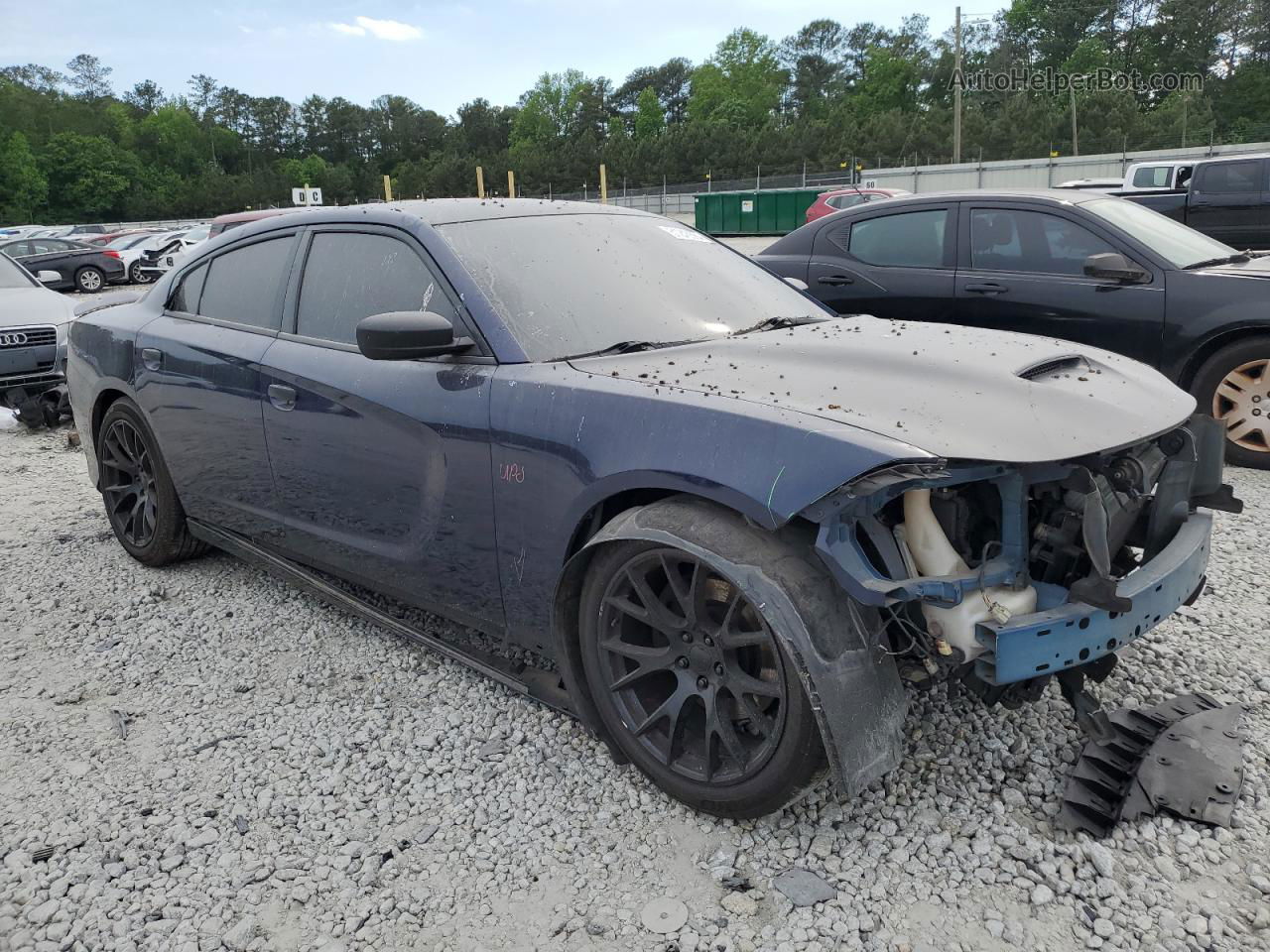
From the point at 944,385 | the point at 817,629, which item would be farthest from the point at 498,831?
the point at 944,385

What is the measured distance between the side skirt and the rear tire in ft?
73.1

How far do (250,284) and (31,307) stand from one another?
6.41 metres

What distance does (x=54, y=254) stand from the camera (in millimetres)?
22984

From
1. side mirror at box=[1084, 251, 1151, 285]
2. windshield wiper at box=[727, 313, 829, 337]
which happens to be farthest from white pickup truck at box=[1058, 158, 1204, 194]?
windshield wiper at box=[727, 313, 829, 337]

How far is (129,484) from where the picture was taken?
4820mm

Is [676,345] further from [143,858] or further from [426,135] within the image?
[426,135]

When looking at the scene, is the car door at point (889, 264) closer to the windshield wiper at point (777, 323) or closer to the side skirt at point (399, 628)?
the windshield wiper at point (777, 323)

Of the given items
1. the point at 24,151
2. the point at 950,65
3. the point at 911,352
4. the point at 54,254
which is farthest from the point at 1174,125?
the point at 24,151

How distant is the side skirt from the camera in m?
3.03

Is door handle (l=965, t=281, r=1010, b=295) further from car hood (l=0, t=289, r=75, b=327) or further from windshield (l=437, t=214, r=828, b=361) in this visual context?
car hood (l=0, t=289, r=75, b=327)

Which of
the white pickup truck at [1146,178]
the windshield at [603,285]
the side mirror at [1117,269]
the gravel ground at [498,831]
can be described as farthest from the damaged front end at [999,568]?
the white pickup truck at [1146,178]

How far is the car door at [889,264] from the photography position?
655 centimetres

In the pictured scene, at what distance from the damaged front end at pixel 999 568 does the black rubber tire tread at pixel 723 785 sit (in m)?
0.28

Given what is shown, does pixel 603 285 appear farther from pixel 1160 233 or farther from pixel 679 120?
pixel 679 120
